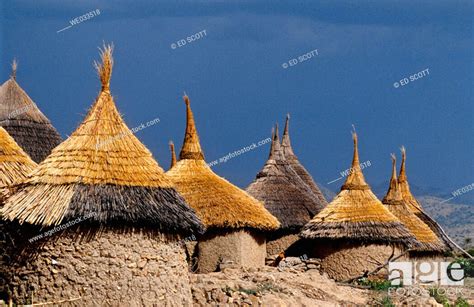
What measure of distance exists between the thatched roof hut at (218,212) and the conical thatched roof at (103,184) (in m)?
6.04

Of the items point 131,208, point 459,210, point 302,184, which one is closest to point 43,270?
point 131,208

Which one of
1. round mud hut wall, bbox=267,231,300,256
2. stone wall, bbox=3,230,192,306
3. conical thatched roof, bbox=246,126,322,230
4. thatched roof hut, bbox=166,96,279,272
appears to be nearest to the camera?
stone wall, bbox=3,230,192,306

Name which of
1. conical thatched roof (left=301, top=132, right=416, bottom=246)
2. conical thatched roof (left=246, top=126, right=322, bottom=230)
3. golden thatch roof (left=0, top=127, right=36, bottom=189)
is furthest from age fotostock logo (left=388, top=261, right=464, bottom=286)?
golden thatch roof (left=0, top=127, right=36, bottom=189)

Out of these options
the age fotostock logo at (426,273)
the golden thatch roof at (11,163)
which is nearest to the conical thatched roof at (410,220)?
the age fotostock logo at (426,273)

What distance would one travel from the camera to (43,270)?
14.2 metres

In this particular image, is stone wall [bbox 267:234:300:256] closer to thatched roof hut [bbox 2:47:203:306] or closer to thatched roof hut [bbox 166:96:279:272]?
thatched roof hut [bbox 166:96:279:272]

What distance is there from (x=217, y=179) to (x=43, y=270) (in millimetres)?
9173

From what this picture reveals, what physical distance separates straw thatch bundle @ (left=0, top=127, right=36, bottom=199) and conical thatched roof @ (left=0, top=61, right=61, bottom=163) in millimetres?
6997

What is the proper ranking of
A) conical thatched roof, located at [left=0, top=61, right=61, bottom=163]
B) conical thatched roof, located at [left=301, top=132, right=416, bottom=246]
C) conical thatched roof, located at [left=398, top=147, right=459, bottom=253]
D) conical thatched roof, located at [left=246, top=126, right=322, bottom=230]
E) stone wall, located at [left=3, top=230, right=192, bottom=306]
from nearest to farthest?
1. stone wall, located at [left=3, top=230, right=192, bottom=306]
2. conical thatched roof, located at [left=301, top=132, right=416, bottom=246]
3. conical thatched roof, located at [left=0, top=61, right=61, bottom=163]
4. conical thatched roof, located at [left=246, top=126, right=322, bottom=230]
5. conical thatched roof, located at [left=398, top=147, right=459, bottom=253]

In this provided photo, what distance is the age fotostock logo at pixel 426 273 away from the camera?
78.8ft

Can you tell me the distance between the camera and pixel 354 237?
23.8m

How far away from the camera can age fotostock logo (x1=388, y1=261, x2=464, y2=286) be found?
2403 cm

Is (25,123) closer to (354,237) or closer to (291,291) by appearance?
(354,237)

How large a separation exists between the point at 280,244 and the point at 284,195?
1.61m
